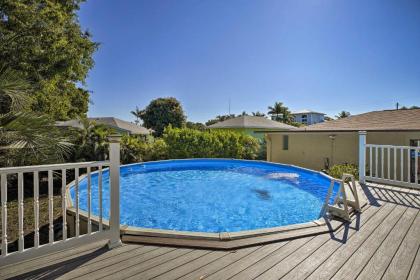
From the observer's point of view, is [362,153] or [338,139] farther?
[338,139]

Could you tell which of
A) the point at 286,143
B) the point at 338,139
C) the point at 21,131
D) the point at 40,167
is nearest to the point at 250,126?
the point at 286,143

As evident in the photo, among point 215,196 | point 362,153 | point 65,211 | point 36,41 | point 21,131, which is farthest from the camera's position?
point 215,196

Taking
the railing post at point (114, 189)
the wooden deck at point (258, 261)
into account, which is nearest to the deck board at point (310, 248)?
the wooden deck at point (258, 261)

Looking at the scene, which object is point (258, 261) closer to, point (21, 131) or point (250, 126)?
point (21, 131)

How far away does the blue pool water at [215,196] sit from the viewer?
5.36 meters

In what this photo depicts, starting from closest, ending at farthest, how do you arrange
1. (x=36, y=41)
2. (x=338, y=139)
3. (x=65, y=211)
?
1. (x=65, y=211)
2. (x=36, y=41)
3. (x=338, y=139)

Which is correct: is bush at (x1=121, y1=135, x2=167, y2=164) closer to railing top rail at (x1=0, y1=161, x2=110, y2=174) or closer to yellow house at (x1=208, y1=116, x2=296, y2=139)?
yellow house at (x1=208, y1=116, x2=296, y2=139)

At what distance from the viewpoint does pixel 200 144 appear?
43.5ft

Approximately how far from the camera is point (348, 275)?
6.87 feet

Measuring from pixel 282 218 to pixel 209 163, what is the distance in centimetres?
747

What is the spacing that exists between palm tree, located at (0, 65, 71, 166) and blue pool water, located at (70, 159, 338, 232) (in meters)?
2.47

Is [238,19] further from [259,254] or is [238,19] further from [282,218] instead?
[259,254]

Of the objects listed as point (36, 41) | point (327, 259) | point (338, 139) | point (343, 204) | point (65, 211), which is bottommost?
point (327, 259)

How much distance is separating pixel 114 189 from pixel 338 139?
468 inches
